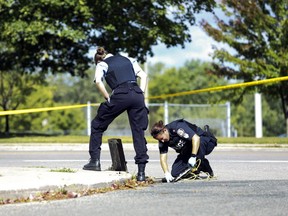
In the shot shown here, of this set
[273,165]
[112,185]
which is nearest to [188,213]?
[112,185]

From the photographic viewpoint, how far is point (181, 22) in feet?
89.1

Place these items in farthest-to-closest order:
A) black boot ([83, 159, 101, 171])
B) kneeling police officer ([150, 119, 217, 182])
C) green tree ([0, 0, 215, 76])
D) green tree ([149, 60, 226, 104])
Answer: green tree ([149, 60, 226, 104]), green tree ([0, 0, 215, 76]), black boot ([83, 159, 101, 171]), kneeling police officer ([150, 119, 217, 182])

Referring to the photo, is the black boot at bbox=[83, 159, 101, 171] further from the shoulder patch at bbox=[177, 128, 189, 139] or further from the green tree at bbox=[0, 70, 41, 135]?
the green tree at bbox=[0, 70, 41, 135]

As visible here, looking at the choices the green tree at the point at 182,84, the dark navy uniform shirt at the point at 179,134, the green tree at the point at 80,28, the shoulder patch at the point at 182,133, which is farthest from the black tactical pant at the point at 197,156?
the green tree at the point at 182,84

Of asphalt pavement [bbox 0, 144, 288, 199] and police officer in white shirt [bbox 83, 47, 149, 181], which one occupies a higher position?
police officer in white shirt [bbox 83, 47, 149, 181]

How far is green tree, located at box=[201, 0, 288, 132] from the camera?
83.8 ft

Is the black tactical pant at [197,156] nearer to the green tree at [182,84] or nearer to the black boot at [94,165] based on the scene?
the black boot at [94,165]

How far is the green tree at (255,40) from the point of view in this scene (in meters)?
25.5

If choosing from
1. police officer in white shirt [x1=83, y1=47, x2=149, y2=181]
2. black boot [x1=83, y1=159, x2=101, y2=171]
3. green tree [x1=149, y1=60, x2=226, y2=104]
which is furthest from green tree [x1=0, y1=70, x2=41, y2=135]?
green tree [x1=149, y1=60, x2=226, y2=104]

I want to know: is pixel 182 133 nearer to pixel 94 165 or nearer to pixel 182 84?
pixel 94 165

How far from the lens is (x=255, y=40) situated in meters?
26.4

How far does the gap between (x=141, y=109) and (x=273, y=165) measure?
398cm

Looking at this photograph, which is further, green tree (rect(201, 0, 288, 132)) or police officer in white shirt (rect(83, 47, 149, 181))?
green tree (rect(201, 0, 288, 132))

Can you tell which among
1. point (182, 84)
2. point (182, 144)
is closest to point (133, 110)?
point (182, 144)
